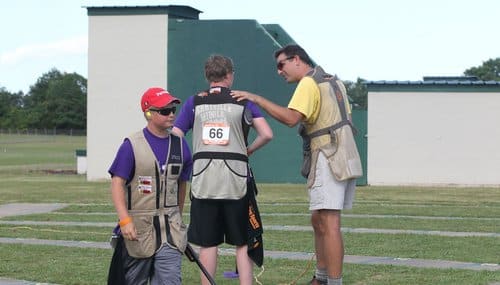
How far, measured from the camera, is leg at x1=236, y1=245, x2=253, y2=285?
7.93 meters

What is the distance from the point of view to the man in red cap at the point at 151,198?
682 centimetres

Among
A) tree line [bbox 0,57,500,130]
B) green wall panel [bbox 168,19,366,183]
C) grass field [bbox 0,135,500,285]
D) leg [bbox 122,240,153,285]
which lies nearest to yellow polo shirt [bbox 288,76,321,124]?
grass field [bbox 0,135,500,285]

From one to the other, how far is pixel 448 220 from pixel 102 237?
19.3 feet

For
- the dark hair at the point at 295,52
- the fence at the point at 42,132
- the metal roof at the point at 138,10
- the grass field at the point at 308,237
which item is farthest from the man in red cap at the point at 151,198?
the fence at the point at 42,132

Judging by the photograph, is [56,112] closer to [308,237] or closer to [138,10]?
[138,10]

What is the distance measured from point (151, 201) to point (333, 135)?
2039mm

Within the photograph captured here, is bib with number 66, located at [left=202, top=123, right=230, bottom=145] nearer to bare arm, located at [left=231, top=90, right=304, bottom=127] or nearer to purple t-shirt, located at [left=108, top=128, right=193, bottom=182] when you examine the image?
bare arm, located at [left=231, top=90, right=304, bottom=127]

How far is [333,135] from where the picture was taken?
27.2ft

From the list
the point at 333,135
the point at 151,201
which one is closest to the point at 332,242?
the point at 333,135

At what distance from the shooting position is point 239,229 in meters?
7.91

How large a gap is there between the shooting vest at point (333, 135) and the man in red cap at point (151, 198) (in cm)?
171

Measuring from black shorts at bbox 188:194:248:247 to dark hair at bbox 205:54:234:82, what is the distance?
980 mm

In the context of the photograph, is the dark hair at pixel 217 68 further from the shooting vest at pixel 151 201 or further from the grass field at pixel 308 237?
the grass field at pixel 308 237

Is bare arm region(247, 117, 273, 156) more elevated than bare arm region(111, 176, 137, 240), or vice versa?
bare arm region(247, 117, 273, 156)
